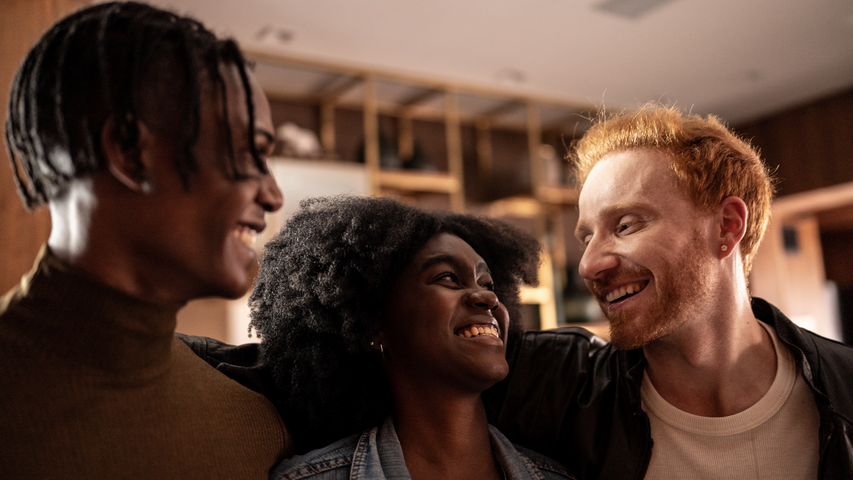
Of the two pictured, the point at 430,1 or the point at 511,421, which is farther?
the point at 430,1

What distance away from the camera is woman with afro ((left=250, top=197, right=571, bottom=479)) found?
4.78ft

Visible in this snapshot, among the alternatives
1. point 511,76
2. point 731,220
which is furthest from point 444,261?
point 511,76

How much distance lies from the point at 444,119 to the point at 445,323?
166 inches

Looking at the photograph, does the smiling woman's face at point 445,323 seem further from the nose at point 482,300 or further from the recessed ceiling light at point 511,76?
the recessed ceiling light at point 511,76

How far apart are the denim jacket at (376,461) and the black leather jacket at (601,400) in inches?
3.1

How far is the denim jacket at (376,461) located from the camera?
1350 mm

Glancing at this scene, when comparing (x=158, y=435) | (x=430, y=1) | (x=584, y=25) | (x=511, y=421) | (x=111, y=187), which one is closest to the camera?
(x=111, y=187)

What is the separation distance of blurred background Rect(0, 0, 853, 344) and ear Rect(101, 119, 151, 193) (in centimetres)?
157

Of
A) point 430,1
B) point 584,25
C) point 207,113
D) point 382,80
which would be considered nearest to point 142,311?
point 207,113

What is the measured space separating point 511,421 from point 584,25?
295 centimetres

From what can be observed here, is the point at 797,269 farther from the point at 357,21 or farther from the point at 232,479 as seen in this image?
→ the point at 232,479

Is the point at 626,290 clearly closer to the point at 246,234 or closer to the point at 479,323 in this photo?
the point at 479,323

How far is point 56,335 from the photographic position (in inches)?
37.2

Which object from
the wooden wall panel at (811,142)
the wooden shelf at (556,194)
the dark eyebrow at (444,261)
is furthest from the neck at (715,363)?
the wooden wall panel at (811,142)
